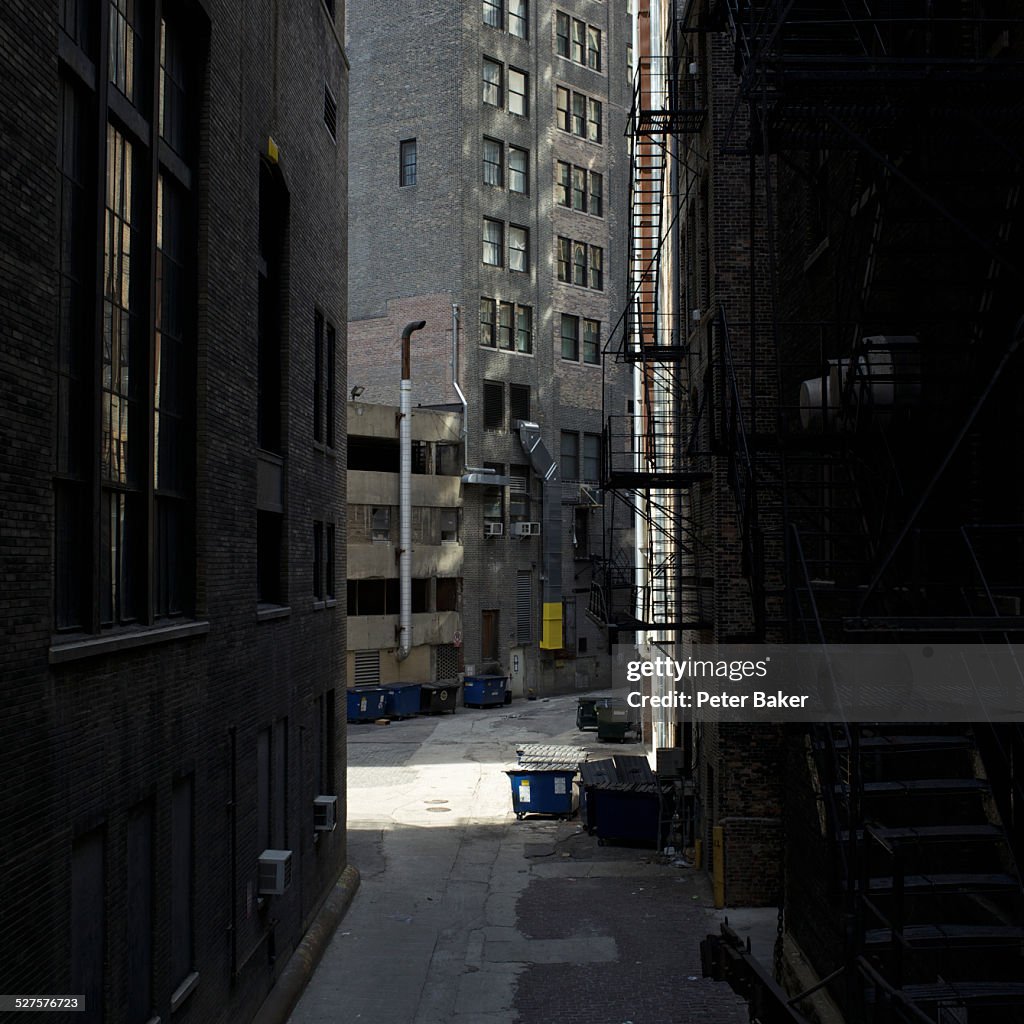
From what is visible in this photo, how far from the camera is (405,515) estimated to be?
4381 cm

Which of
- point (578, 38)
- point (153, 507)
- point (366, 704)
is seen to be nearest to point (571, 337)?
point (578, 38)

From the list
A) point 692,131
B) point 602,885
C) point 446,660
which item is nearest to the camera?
point 602,885

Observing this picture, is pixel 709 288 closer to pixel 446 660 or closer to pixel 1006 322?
pixel 1006 322

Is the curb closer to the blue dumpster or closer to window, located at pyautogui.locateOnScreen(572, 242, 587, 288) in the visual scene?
the blue dumpster

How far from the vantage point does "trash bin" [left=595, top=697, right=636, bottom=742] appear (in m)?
36.7

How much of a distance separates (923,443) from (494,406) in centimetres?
3931

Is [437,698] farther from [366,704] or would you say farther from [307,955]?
[307,955]

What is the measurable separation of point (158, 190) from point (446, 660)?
1465 inches

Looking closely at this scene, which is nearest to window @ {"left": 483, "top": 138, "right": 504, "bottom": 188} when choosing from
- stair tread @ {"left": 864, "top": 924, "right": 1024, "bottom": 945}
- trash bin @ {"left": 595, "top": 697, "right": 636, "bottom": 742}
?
trash bin @ {"left": 595, "top": 697, "right": 636, "bottom": 742}

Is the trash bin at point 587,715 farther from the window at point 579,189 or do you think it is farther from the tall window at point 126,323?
the tall window at point 126,323

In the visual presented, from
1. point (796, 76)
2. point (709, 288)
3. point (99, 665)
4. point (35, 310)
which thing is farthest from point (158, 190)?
point (709, 288)

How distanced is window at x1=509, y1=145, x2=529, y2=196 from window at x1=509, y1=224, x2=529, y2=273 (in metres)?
1.58

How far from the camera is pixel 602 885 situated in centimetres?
2027

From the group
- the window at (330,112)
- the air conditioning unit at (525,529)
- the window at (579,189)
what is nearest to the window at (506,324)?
the window at (579,189)
